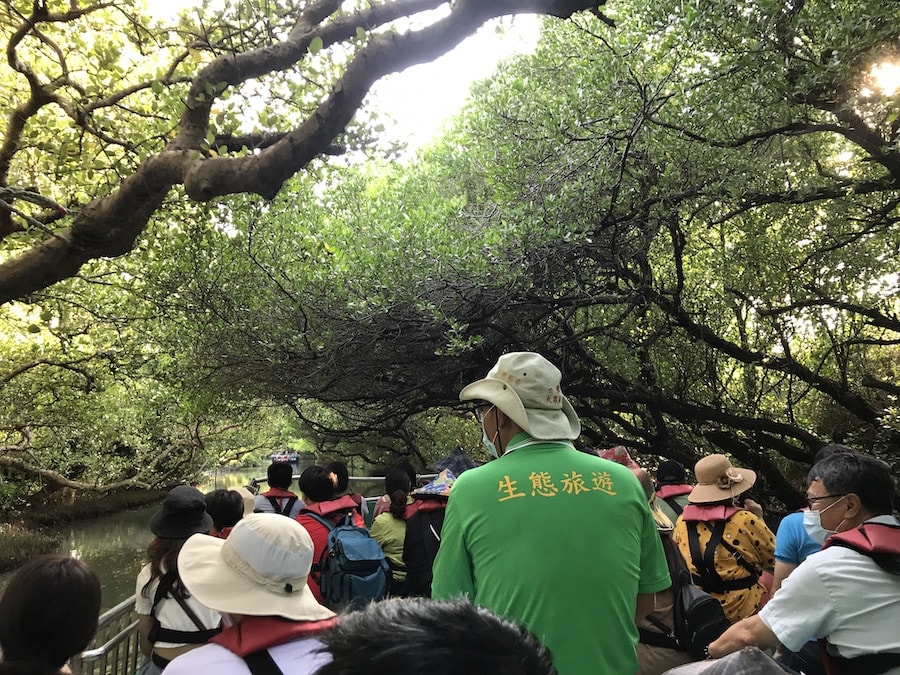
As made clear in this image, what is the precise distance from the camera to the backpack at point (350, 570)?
3725 mm

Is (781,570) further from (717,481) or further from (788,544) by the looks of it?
(717,481)

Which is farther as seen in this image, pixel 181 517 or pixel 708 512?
pixel 708 512

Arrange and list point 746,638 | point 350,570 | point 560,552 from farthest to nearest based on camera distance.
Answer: point 350,570 < point 746,638 < point 560,552

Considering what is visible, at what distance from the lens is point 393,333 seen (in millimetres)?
7367

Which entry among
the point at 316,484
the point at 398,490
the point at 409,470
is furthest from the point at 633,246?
the point at 316,484

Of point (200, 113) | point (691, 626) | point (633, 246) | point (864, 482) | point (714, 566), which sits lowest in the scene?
point (714, 566)

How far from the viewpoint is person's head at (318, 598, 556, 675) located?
29.0 inches

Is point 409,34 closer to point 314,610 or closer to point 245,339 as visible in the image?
point 314,610

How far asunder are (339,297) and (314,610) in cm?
538

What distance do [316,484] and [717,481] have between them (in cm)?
272

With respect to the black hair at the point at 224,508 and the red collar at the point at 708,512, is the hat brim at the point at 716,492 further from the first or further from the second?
the black hair at the point at 224,508

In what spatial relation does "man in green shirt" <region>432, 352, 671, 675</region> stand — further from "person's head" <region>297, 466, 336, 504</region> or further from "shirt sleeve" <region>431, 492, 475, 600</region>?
"person's head" <region>297, 466, 336, 504</region>

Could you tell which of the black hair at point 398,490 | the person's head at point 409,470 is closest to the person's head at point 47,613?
the black hair at point 398,490

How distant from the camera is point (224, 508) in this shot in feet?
11.8
